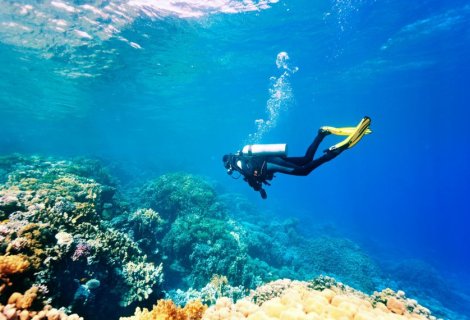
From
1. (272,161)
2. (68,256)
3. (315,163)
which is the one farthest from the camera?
(272,161)

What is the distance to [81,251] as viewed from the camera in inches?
207

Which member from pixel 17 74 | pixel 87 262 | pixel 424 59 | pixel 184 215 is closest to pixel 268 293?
pixel 87 262

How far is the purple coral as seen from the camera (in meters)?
5.16

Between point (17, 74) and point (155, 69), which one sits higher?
point (155, 69)

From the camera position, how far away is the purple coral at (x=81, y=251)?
16.9 feet

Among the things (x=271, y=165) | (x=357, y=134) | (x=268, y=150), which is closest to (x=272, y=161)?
(x=271, y=165)

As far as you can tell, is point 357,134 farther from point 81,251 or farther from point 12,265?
point 12,265

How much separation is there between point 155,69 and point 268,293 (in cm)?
2706

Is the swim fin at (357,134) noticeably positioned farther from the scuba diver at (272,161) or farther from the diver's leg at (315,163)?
the scuba diver at (272,161)

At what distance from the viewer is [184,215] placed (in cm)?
1379

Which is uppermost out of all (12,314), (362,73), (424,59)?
(362,73)

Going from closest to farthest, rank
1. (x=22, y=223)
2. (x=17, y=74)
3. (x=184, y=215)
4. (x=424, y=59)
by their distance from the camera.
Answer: (x=22, y=223), (x=184, y=215), (x=424, y=59), (x=17, y=74)

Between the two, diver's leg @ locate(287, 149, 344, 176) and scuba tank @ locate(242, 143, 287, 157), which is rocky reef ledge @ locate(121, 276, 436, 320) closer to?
diver's leg @ locate(287, 149, 344, 176)

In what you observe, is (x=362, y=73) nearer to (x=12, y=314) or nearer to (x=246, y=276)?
(x=246, y=276)
